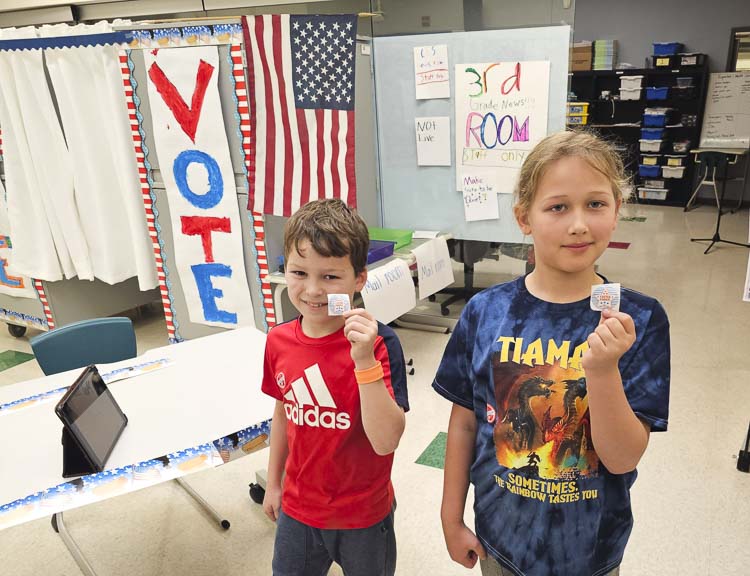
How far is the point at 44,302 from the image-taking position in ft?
12.1

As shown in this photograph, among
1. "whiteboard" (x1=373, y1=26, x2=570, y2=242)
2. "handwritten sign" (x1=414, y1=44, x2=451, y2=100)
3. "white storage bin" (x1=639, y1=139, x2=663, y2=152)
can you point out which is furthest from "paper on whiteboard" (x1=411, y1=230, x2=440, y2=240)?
"white storage bin" (x1=639, y1=139, x2=663, y2=152)

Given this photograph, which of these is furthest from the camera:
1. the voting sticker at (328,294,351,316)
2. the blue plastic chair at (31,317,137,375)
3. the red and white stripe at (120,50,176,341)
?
the red and white stripe at (120,50,176,341)

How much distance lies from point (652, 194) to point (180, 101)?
6744 millimetres

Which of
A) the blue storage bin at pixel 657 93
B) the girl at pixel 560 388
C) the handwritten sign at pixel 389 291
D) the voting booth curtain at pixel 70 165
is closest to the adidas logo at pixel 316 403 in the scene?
the girl at pixel 560 388

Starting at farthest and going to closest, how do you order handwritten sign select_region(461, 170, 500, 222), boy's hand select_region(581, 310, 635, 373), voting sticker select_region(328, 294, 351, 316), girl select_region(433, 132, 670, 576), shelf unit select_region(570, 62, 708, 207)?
shelf unit select_region(570, 62, 708, 207), handwritten sign select_region(461, 170, 500, 222), voting sticker select_region(328, 294, 351, 316), girl select_region(433, 132, 670, 576), boy's hand select_region(581, 310, 635, 373)

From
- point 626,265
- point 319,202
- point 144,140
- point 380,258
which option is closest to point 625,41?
point 626,265

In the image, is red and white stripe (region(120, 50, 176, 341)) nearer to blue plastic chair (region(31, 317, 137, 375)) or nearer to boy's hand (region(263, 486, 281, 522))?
blue plastic chair (region(31, 317, 137, 375))

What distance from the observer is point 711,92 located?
705 centimetres

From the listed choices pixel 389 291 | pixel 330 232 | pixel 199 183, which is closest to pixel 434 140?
pixel 389 291

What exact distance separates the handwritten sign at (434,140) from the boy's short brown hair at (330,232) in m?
2.24

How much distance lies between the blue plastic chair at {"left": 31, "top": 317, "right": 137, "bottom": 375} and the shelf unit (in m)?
6.44

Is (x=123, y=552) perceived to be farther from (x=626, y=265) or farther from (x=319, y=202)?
(x=626, y=265)

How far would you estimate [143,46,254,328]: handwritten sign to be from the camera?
2555 mm

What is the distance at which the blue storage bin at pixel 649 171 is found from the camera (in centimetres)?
734
